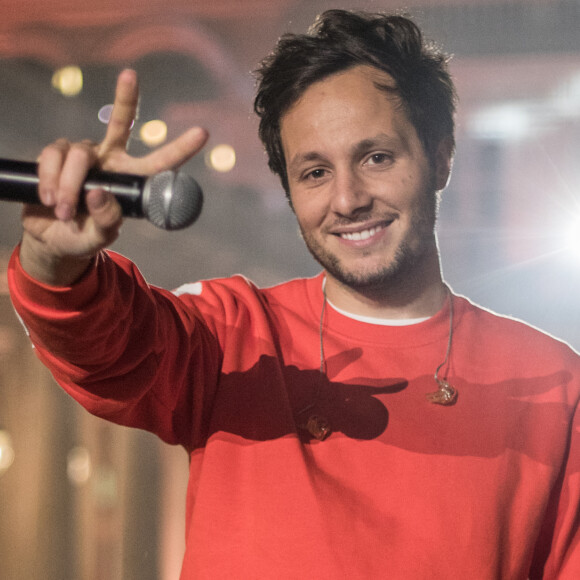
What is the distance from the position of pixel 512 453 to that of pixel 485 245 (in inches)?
24.4

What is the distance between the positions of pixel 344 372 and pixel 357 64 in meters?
0.59

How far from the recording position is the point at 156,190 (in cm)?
59

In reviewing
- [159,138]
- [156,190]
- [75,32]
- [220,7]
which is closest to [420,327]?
[156,190]

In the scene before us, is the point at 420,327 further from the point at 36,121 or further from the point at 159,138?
the point at 36,121

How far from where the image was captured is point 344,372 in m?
1.11

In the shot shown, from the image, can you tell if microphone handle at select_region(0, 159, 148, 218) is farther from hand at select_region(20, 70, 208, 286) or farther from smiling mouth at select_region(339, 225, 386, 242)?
smiling mouth at select_region(339, 225, 386, 242)

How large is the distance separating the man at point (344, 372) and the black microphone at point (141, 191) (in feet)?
0.25

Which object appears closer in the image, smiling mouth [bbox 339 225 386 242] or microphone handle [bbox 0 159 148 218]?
microphone handle [bbox 0 159 148 218]

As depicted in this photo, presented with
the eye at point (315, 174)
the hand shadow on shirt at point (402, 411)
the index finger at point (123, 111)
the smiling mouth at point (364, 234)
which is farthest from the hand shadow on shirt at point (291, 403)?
the index finger at point (123, 111)

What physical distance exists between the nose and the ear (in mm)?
237

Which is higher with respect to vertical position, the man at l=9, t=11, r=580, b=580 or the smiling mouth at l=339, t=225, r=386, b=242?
the smiling mouth at l=339, t=225, r=386, b=242

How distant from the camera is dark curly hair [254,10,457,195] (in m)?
1.25

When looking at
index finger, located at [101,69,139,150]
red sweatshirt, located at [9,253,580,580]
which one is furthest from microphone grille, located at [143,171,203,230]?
red sweatshirt, located at [9,253,580,580]

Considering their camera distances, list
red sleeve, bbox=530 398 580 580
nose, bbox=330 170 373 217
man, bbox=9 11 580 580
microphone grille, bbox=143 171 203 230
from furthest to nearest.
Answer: nose, bbox=330 170 373 217 < red sleeve, bbox=530 398 580 580 < man, bbox=9 11 580 580 < microphone grille, bbox=143 171 203 230
